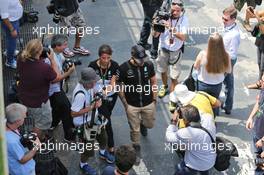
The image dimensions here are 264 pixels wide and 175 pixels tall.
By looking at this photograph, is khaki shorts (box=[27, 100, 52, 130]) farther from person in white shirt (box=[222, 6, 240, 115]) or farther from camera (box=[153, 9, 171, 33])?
person in white shirt (box=[222, 6, 240, 115])

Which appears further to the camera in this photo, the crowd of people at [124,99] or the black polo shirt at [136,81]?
the black polo shirt at [136,81]

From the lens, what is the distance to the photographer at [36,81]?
469 cm

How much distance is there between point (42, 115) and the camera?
5.16 metres

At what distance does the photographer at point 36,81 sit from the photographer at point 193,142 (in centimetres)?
165

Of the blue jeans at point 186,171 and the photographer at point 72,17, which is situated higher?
the photographer at point 72,17

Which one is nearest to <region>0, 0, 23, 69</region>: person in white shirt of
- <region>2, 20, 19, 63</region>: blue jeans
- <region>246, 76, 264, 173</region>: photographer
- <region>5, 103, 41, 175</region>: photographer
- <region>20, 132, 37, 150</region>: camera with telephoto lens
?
<region>2, 20, 19, 63</region>: blue jeans

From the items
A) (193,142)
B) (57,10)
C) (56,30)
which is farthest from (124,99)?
(56,30)

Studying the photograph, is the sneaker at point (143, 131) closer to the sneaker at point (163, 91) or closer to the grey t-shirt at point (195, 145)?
the sneaker at point (163, 91)

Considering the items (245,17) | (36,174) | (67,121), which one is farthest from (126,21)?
(36,174)

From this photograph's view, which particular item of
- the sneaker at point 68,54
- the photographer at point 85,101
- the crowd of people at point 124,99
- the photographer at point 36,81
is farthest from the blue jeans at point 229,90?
the sneaker at point 68,54

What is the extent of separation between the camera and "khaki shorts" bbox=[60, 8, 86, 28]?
730 centimetres

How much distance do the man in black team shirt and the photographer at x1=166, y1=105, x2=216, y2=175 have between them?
718 millimetres

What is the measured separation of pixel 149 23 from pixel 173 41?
62.3 inches

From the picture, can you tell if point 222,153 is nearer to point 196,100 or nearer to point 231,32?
point 196,100
